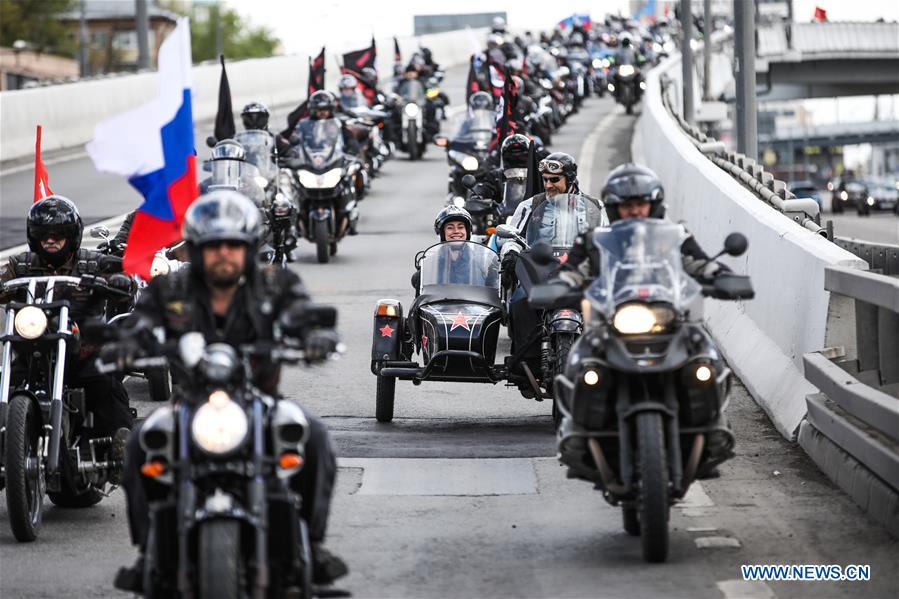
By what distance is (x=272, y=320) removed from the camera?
731 cm

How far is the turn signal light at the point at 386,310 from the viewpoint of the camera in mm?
13555

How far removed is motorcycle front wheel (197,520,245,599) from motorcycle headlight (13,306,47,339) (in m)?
3.52

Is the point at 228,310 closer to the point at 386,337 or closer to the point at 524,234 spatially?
the point at 386,337

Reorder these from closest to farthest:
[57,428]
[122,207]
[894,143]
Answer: [57,428] → [122,207] → [894,143]

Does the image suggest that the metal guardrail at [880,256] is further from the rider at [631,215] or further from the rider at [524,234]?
the rider at [631,215]

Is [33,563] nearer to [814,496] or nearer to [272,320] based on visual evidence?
[272,320]

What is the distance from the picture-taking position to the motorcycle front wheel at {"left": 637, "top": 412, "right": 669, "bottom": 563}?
332 inches

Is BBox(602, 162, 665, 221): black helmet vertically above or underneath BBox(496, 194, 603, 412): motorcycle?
above

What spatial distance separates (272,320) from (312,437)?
457mm

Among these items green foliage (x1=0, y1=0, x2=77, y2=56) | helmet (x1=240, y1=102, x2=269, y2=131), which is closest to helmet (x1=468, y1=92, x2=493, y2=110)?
helmet (x1=240, y1=102, x2=269, y2=131)

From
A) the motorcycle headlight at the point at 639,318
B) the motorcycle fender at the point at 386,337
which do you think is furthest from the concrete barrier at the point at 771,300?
the motorcycle headlight at the point at 639,318

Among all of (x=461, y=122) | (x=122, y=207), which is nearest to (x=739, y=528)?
(x=461, y=122)

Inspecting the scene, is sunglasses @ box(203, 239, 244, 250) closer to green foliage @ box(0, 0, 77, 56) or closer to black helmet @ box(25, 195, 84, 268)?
black helmet @ box(25, 195, 84, 268)

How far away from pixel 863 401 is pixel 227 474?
4095mm
